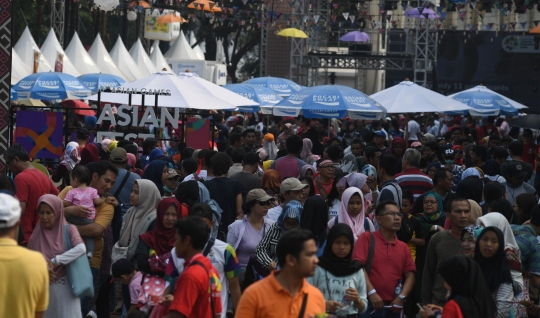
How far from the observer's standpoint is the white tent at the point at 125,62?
37719 mm

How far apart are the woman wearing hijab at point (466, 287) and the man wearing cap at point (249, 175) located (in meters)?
4.44

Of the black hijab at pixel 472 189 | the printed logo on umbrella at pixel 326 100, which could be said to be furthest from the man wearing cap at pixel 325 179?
the printed logo on umbrella at pixel 326 100

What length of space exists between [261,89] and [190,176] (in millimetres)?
13502

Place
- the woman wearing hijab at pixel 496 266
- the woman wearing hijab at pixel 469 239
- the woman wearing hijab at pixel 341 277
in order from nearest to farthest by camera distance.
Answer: the woman wearing hijab at pixel 341 277 < the woman wearing hijab at pixel 496 266 < the woman wearing hijab at pixel 469 239

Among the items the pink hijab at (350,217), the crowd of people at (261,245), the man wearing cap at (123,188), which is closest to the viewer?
the crowd of people at (261,245)

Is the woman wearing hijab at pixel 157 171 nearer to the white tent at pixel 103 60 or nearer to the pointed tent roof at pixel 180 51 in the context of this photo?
the white tent at pixel 103 60

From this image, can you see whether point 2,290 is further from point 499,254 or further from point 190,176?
point 190,176

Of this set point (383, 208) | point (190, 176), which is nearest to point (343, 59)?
point (190, 176)

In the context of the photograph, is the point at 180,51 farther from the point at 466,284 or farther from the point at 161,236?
the point at 466,284

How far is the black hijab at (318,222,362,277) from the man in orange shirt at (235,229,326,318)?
1.54 m

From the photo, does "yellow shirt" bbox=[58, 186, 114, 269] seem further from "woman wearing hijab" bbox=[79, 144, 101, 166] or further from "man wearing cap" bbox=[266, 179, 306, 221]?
"woman wearing hijab" bbox=[79, 144, 101, 166]

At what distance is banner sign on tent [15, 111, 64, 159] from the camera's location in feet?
44.8

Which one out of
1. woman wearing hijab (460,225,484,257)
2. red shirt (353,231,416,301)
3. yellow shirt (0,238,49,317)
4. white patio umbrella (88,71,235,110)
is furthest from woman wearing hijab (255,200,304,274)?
white patio umbrella (88,71,235,110)

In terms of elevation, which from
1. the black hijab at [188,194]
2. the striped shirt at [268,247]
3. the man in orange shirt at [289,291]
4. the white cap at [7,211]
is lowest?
the striped shirt at [268,247]
